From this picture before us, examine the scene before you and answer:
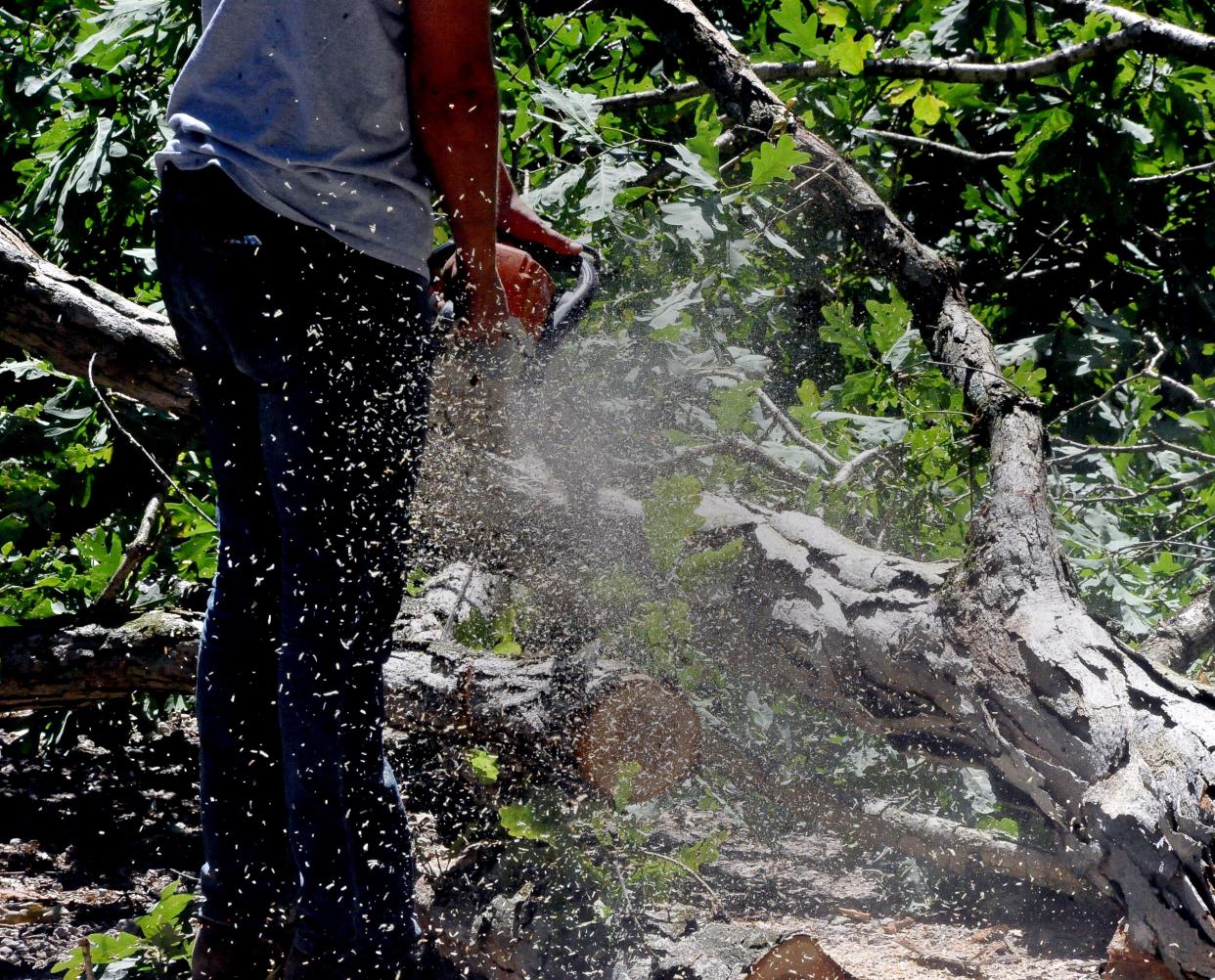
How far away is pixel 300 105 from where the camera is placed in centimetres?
138

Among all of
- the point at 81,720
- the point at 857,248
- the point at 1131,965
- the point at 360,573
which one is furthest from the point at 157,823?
the point at 857,248

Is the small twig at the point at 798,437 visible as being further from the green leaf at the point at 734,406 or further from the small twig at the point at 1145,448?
the small twig at the point at 1145,448

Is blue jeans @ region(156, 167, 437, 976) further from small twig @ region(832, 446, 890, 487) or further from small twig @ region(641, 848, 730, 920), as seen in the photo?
small twig @ region(832, 446, 890, 487)

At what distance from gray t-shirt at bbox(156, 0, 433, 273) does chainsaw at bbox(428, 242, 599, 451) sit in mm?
249

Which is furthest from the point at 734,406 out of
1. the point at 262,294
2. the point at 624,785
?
the point at 262,294

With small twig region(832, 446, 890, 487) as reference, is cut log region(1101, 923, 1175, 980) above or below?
below

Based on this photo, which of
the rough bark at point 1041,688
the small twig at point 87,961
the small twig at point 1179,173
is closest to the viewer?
the rough bark at point 1041,688

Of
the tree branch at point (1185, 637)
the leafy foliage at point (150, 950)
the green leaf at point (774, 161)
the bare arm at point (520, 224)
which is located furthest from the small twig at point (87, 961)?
the tree branch at point (1185, 637)

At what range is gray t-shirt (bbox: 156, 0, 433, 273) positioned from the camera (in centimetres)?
137

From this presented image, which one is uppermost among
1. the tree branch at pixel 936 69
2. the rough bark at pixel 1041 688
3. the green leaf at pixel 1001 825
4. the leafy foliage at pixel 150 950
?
the tree branch at pixel 936 69

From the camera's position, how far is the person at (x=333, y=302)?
4.53 ft

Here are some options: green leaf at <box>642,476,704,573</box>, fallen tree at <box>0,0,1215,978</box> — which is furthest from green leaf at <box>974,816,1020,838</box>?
green leaf at <box>642,476,704,573</box>

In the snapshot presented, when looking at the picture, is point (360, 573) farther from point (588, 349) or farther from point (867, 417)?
point (867, 417)

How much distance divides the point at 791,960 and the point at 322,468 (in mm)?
1083
